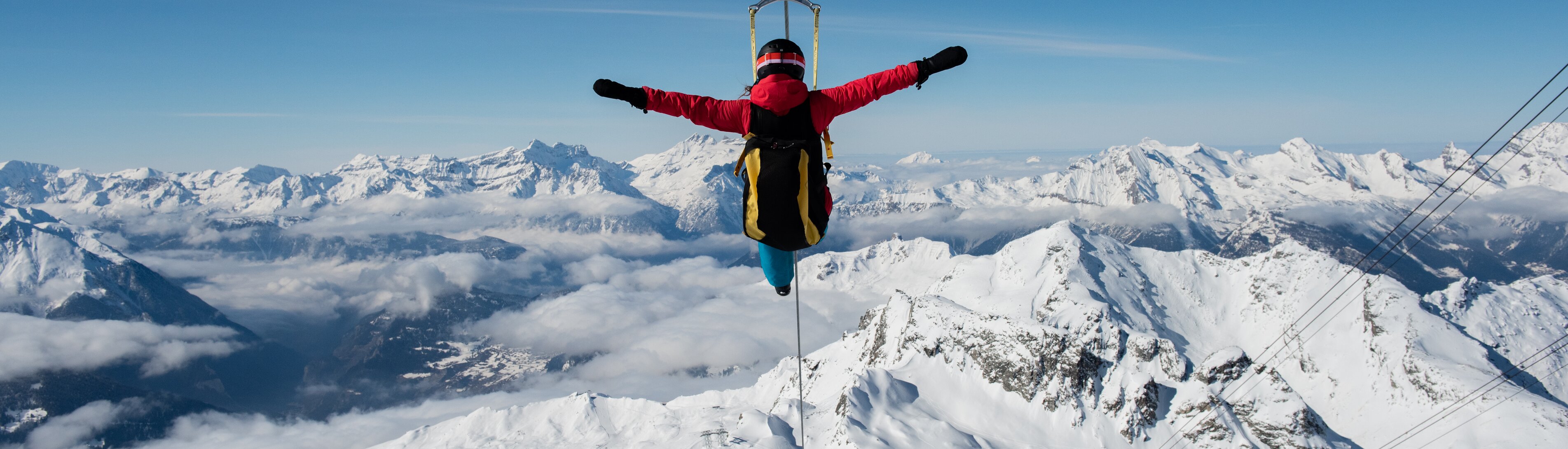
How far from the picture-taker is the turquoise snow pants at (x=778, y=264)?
45.0ft

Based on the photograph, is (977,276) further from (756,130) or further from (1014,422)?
(756,130)

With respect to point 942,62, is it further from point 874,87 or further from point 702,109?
point 702,109

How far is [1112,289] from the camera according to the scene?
489ft

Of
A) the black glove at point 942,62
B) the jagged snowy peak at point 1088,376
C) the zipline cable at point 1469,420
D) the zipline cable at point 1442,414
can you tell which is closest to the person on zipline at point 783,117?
the black glove at point 942,62

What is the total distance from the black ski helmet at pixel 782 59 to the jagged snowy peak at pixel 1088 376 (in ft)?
245

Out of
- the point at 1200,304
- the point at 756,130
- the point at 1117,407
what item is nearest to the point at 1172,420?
the point at 1117,407

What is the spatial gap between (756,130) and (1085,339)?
103 m

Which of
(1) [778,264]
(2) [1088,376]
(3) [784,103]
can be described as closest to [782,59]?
(3) [784,103]

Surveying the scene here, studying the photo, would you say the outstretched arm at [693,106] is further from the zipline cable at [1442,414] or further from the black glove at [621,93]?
the zipline cable at [1442,414]

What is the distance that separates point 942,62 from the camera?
38.3 ft

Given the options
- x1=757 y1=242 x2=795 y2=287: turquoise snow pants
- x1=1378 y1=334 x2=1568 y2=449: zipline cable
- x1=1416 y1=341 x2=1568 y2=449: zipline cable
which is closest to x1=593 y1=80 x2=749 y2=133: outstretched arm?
x1=757 y1=242 x2=795 y2=287: turquoise snow pants

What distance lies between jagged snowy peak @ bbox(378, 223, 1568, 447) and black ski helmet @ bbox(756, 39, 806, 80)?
245 feet

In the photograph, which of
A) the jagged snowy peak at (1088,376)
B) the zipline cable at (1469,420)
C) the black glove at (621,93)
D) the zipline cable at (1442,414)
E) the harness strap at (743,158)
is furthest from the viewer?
the zipline cable at (1442,414)

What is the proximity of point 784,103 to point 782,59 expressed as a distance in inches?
31.7
